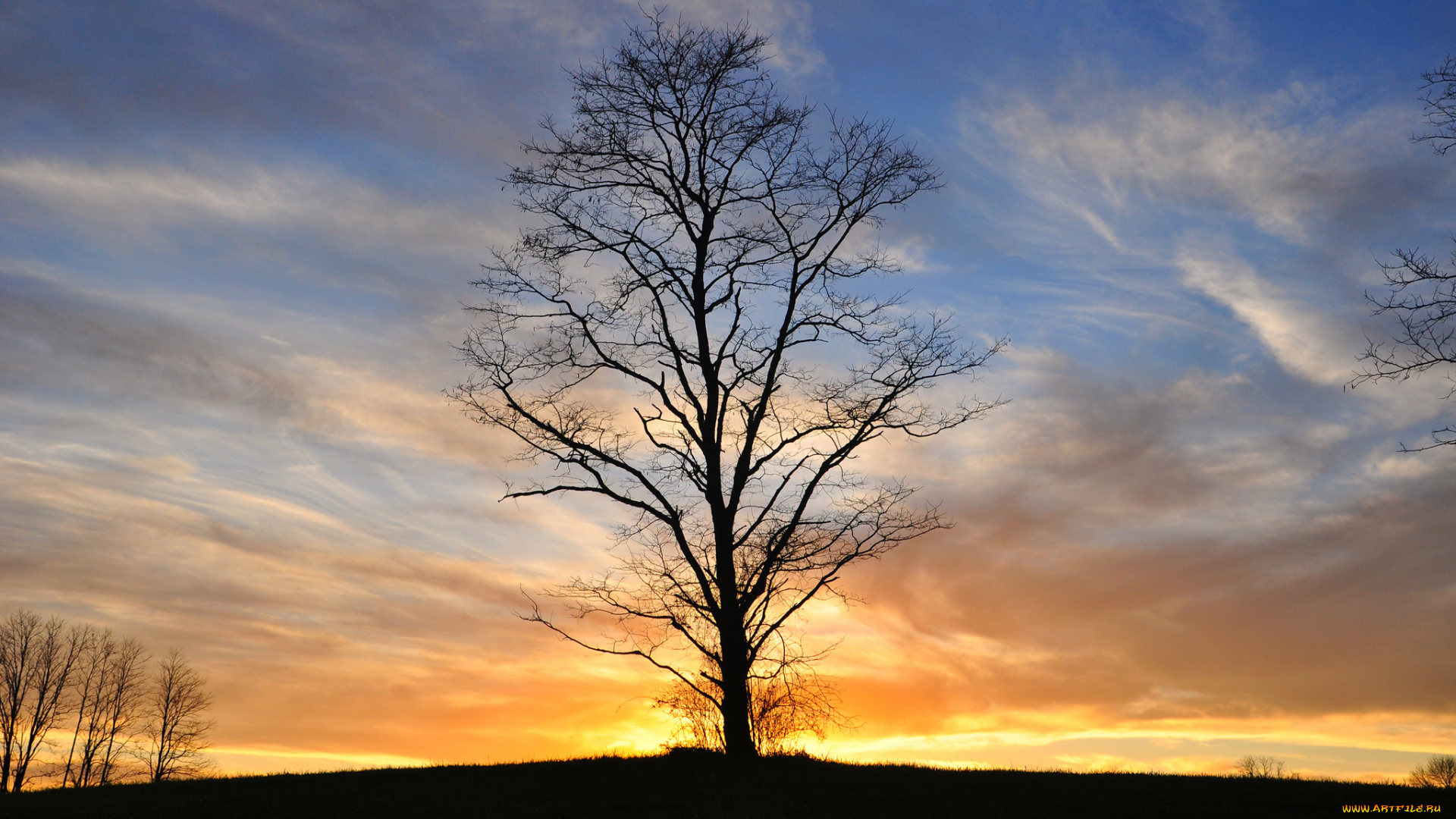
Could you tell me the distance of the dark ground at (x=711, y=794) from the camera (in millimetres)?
13680

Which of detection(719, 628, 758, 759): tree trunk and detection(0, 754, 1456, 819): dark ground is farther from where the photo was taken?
detection(719, 628, 758, 759): tree trunk

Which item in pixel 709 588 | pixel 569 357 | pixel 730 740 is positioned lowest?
pixel 730 740

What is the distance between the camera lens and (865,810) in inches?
537

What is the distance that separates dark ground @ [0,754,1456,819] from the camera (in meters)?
13.7

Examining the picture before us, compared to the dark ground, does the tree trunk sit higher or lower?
higher

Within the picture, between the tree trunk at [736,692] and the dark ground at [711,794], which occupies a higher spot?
the tree trunk at [736,692]

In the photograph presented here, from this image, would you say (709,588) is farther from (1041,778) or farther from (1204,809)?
(1204,809)

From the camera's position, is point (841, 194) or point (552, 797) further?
point (841, 194)

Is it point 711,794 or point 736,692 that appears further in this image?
point 736,692

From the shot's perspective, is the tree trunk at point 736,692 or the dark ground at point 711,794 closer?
the dark ground at point 711,794

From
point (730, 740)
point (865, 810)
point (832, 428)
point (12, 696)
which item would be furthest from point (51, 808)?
point (12, 696)

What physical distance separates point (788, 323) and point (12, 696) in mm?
55621

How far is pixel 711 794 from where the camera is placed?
49.9ft

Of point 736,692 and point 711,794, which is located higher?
point 736,692
